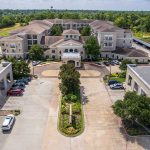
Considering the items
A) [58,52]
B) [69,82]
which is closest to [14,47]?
[58,52]

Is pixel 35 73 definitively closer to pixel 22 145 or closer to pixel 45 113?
pixel 45 113

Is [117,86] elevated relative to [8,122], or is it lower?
elevated

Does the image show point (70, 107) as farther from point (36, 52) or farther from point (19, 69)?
point (36, 52)

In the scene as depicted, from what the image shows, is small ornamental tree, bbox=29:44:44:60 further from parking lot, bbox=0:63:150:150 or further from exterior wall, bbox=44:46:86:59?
parking lot, bbox=0:63:150:150

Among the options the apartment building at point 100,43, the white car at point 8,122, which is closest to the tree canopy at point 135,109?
the white car at point 8,122

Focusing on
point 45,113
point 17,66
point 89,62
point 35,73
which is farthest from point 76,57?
point 45,113

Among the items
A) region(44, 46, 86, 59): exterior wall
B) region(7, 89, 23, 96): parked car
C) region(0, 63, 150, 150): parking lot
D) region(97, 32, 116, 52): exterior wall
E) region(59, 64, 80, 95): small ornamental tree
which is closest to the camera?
region(0, 63, 150, 150): parking lot

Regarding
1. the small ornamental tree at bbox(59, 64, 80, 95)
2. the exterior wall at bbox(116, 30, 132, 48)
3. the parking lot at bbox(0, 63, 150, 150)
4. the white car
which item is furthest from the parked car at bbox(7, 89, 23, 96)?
the exterior wall at bbox(116, 30, 132, 48)
